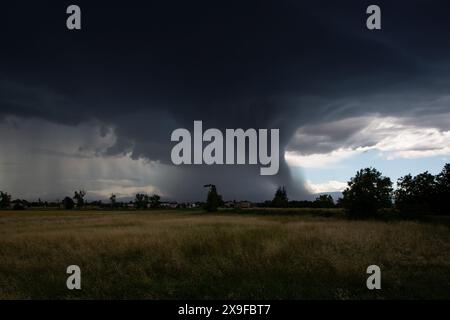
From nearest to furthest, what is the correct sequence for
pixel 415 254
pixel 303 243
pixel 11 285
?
pixel 11 285, pixel 415 254, pixel 303 243

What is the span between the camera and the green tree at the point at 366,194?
151 feet

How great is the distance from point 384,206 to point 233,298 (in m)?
46.2

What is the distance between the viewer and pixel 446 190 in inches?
2343

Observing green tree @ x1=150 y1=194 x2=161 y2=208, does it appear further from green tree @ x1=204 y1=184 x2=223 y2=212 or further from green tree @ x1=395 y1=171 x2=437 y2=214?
green tree @ x1=395 y1=171 x2=437 y2=214

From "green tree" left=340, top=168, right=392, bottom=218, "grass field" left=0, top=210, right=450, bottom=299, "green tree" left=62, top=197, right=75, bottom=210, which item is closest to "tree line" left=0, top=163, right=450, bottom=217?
"green tree" left=340, top=168, right=392, bottom=218

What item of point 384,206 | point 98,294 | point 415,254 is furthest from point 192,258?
point 384,206

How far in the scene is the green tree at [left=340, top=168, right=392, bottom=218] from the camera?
45938mm

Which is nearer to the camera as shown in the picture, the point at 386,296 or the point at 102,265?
the point at 386,296

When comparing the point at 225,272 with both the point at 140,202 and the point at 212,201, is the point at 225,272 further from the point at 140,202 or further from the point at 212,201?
the point at 140,202

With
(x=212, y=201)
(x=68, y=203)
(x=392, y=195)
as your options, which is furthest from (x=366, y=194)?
(x=68, y=203)

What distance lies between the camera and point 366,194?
46312 millimetres

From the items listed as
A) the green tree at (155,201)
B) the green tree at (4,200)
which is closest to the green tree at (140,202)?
the green tree at (155,201)
